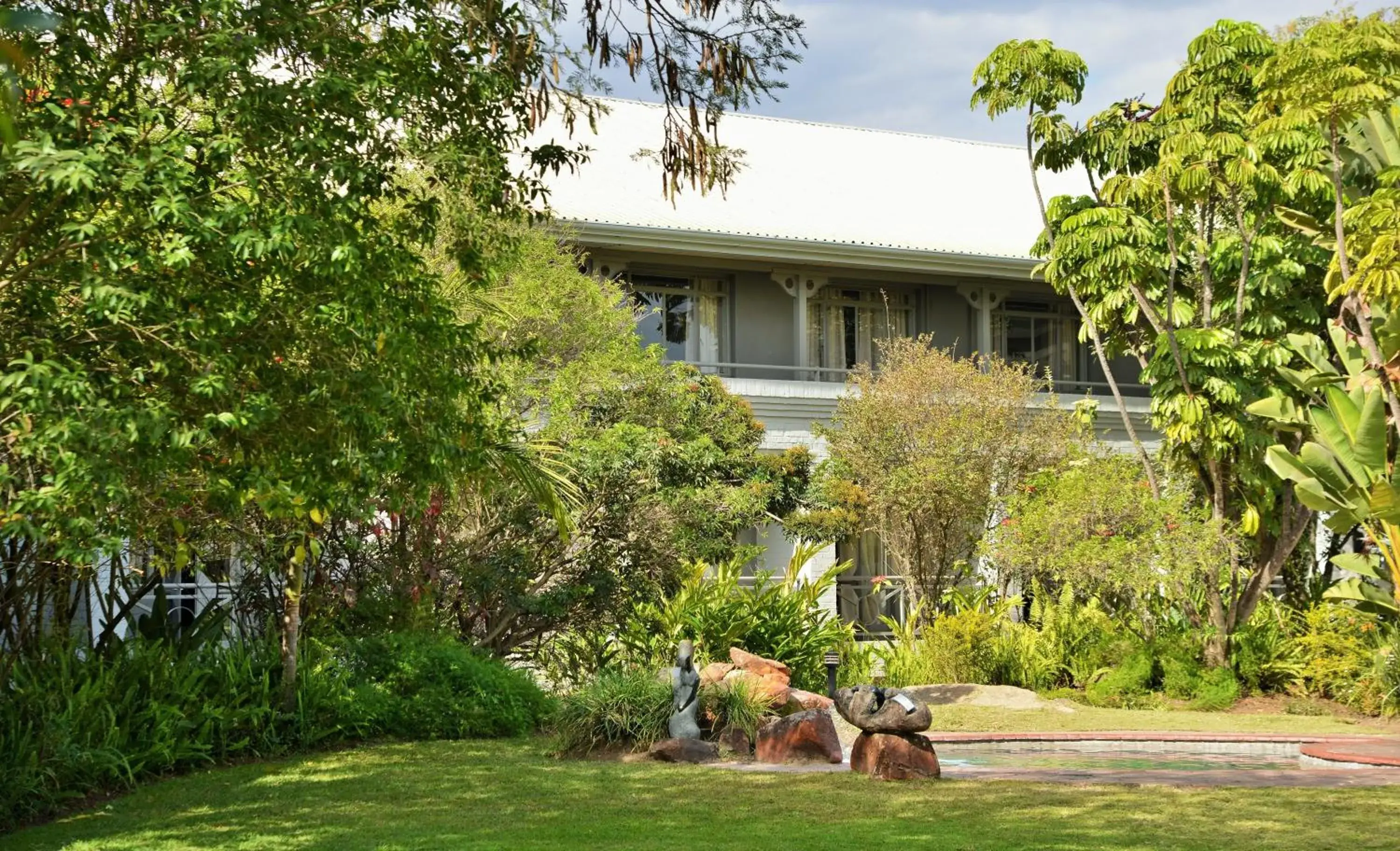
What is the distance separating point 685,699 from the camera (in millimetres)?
12234

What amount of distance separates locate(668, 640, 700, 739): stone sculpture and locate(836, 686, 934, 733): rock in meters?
1.59

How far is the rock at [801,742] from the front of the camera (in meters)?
11.7

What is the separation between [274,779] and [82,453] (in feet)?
17.7

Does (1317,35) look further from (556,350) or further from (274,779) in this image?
(274,779)

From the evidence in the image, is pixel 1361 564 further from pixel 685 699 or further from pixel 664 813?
pixel 664 813

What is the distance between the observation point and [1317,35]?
14523mm

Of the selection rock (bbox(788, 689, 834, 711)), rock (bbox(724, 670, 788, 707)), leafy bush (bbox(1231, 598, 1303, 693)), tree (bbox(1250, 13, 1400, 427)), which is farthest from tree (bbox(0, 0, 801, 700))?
leafy bush (bbox(1231, 598, 1303, 693))

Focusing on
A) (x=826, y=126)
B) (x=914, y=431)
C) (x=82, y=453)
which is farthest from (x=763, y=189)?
(x=82, y=453)

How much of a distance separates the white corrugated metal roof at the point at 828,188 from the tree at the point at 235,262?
12872 mm

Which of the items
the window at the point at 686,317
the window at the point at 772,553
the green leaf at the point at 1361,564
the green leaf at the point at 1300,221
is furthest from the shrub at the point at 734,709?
the window at the point at 686,317

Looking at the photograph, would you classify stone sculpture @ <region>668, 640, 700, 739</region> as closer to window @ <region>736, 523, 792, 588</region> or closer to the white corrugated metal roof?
the white corrugated metal roof

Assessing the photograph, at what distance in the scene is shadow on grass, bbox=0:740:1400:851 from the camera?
7855 mm

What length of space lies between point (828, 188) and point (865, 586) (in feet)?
23.2

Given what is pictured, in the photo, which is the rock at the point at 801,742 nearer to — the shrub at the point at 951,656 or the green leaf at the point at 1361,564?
the shrub at the point at 951,656
